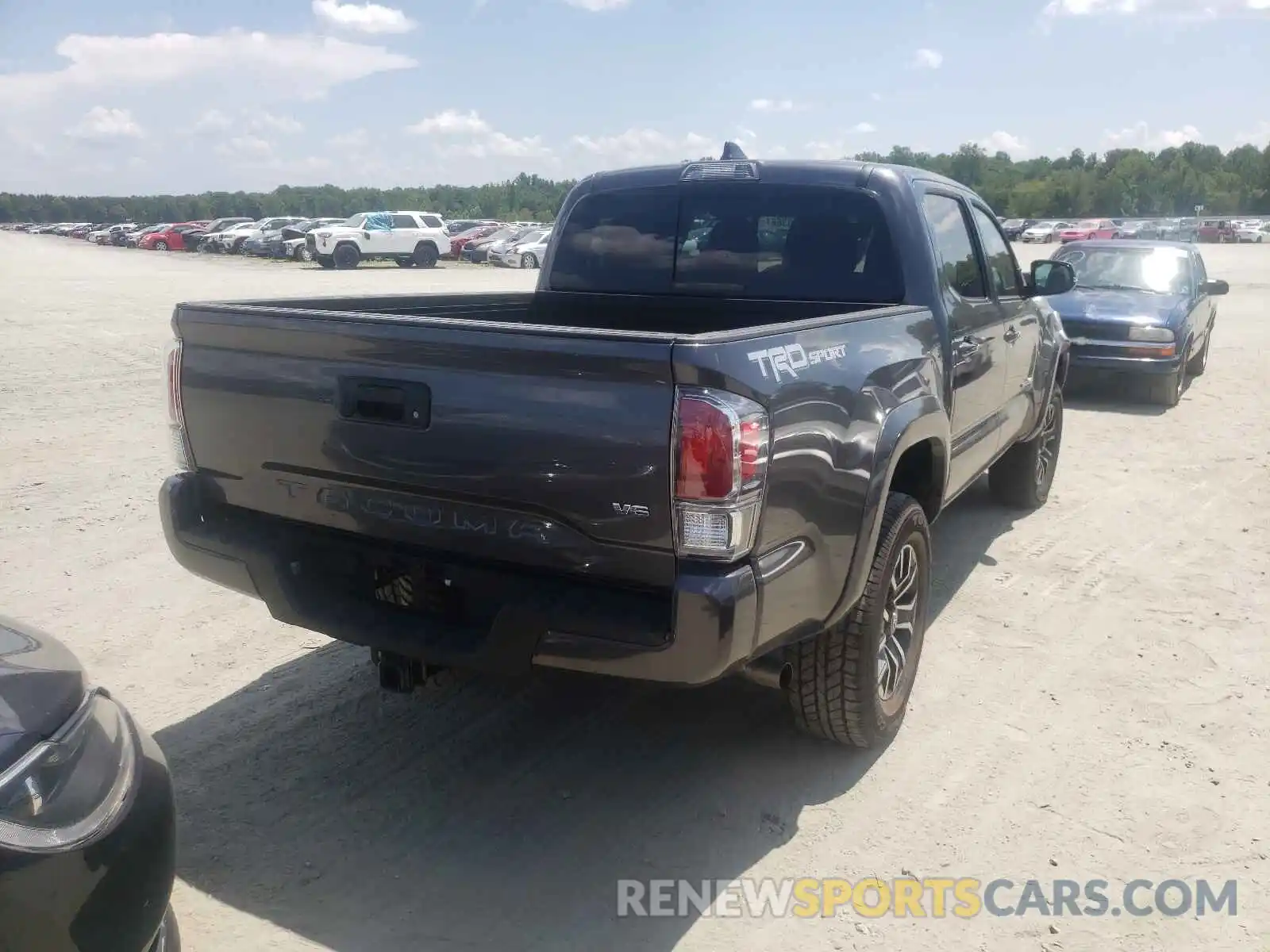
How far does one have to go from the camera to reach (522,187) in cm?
11006

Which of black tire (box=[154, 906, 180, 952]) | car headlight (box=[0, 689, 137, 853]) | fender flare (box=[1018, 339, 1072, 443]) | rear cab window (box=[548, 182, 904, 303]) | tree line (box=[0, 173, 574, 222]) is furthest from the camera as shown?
tree line (box=[0, 173, 574, 222])

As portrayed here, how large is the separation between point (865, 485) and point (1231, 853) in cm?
158

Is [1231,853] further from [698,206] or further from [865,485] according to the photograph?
[698,206]

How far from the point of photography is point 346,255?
112 feet

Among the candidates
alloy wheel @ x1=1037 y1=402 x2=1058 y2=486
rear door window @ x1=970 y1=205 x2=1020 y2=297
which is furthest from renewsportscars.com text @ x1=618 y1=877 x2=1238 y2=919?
alloy wheel @ x1=1037 y1=402 x2=1058 y2=486

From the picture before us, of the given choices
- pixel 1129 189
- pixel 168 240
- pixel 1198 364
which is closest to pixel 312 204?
pixel 168 240

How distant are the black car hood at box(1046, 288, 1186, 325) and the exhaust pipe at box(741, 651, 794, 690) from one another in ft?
26.7

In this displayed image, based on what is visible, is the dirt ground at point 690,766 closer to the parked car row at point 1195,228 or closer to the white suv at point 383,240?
the white suv at point 383,240

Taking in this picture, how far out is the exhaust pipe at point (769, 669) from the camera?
3262 millimetres

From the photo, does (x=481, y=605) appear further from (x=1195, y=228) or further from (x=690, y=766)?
(x=1195, y=228)

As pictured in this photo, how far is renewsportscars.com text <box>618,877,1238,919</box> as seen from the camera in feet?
9.70

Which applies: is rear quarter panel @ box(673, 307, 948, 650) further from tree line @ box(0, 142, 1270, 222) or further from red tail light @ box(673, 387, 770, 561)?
tree line @ box(0, 142, 1270, 222)

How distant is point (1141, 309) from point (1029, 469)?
16.8ft

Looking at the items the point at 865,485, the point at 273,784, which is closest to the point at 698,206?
the point at 865,485
